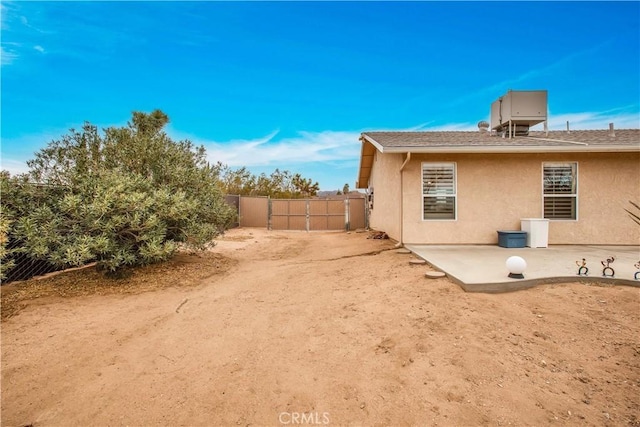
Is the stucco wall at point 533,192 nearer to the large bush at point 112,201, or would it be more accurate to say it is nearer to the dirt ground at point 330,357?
the dirt ground at point 330,357

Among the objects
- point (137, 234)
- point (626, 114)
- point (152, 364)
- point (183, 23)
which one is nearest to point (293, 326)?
point (152, 364)

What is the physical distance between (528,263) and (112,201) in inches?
286

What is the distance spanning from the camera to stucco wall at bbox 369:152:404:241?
884 centimetres

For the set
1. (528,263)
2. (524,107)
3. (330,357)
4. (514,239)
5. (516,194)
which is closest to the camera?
(330,357)

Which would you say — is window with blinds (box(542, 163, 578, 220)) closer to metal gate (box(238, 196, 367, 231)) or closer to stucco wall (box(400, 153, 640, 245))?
stucco wall (box(400, 153, 640, 245))

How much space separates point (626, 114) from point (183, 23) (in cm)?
1725

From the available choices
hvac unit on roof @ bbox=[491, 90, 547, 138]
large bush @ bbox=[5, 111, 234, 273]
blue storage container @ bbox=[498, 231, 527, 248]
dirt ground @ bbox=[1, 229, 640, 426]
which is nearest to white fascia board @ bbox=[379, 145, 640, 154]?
hvac unit on roof @ bbox=[491, 90, 547, 138]

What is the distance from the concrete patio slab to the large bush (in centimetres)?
499

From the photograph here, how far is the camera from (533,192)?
7.96 meters

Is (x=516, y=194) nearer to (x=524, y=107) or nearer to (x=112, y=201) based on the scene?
(x=524, y=107)

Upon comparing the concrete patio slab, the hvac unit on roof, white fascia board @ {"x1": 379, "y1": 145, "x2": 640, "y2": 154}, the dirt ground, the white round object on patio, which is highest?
the hvac unit on roof

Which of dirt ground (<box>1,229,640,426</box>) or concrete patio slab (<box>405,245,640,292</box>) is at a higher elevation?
concrete patio slab (<box>405,245,640,292</box>)

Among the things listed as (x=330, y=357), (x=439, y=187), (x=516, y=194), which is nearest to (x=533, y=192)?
(x=516, y=194)

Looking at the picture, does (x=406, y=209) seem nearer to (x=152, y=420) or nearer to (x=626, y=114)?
(x=152, y=420)
